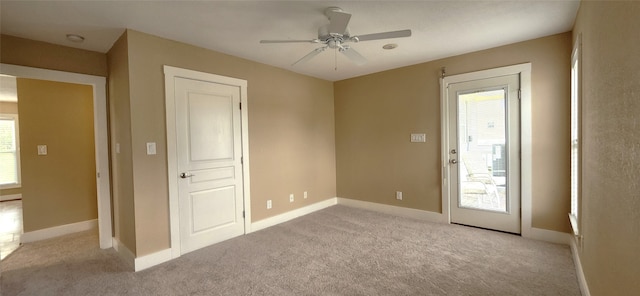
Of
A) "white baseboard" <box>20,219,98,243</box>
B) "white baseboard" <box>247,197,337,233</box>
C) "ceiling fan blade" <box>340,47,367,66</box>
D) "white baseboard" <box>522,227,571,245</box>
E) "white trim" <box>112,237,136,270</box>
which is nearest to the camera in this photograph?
"ceiling fan blade" <box>340,47,367,66</box>

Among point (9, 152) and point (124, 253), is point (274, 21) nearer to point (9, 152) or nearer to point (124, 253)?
point (124, 253)

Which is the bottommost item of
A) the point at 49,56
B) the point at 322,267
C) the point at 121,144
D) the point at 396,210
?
the point at 322,267

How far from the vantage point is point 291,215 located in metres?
4.34

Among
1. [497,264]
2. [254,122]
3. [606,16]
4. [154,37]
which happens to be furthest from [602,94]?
[154,37]

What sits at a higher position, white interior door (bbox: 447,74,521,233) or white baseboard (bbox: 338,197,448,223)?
white interior door (bbox: 447,74,521,233)

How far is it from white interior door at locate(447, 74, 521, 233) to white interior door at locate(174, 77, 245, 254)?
119 inches

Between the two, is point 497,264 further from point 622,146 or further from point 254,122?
point 254,122

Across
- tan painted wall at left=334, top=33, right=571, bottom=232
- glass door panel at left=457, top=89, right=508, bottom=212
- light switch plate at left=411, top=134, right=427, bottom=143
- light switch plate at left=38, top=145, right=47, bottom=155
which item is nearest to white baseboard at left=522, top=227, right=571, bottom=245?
tan painted wall at left=334, top=33, right=571, bottom=232

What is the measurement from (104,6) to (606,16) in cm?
345

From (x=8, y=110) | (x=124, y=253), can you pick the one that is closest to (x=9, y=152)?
(x=8, y=110)

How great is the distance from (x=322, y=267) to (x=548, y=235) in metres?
2.71

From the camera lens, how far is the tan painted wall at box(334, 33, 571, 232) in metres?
3.07

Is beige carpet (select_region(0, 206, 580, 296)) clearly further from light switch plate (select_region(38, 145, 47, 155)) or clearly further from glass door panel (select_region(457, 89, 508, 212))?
light switch plate (select_region(38, 145, 47, 155))

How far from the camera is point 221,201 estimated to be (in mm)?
3463
